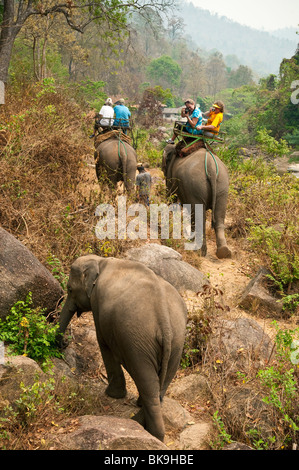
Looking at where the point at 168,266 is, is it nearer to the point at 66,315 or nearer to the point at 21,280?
the point at 66,315

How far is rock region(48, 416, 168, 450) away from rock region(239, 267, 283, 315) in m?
3.47

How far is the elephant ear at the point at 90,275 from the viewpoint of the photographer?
14.8ft

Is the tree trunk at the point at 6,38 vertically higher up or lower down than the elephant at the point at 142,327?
higher up

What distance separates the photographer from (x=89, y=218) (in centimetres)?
735

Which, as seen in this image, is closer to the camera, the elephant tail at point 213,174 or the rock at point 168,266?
the rock at point 168,266

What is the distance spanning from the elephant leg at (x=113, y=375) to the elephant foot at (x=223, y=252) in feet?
13.7

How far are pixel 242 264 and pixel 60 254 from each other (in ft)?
10.5

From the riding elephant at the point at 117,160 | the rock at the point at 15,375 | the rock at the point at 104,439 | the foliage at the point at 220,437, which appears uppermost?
the riding elephant at the point at 117,160

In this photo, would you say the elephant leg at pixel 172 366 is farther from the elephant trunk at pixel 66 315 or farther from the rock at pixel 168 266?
the rock at pixel 168 266

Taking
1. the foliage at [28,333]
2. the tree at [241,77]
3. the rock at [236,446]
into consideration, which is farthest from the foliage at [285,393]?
the tree at [241,77]

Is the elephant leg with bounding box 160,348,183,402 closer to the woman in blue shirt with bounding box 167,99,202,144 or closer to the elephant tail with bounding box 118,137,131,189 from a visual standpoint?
the woman in blue shirt with bounding box 167,99,202,144

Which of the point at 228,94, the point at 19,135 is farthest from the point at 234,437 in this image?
the point at 228,94
